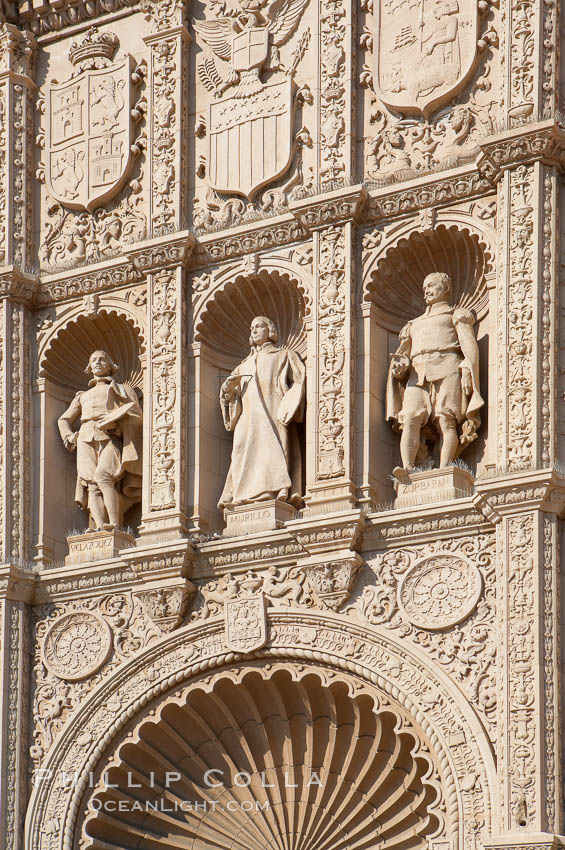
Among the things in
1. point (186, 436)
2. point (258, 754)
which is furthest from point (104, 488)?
point (258, 754)

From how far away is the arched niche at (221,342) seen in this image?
63.0ft

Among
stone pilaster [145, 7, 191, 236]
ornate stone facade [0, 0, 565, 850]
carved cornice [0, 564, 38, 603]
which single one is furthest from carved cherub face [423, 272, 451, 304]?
carved cornice [0, 564, 38, 603]

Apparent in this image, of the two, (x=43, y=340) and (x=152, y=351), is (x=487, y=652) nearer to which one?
(x=152, y=351)

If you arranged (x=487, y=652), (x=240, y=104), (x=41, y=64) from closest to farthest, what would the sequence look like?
(x=487, y=652) → (x=240, y=104) → (x=41, y=64)

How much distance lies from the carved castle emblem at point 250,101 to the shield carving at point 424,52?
885mm

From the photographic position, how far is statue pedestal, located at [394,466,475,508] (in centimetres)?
1791

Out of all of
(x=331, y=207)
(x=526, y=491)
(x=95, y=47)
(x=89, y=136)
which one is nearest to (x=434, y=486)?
(x=526, y=491)

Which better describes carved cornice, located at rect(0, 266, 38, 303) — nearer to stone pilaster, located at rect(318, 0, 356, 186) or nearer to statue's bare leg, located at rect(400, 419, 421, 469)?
stone pilaster, located at rect(318, 0, 356, 186)

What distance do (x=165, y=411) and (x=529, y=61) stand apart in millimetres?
4237

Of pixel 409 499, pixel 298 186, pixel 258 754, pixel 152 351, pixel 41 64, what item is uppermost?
pixel 41 64

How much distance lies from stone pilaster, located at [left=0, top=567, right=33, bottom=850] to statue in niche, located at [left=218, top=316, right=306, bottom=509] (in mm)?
1956

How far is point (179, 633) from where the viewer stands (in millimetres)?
18672

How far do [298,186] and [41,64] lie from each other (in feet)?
11.1

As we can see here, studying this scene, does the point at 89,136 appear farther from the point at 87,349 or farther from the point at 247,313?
the point at 247,313
